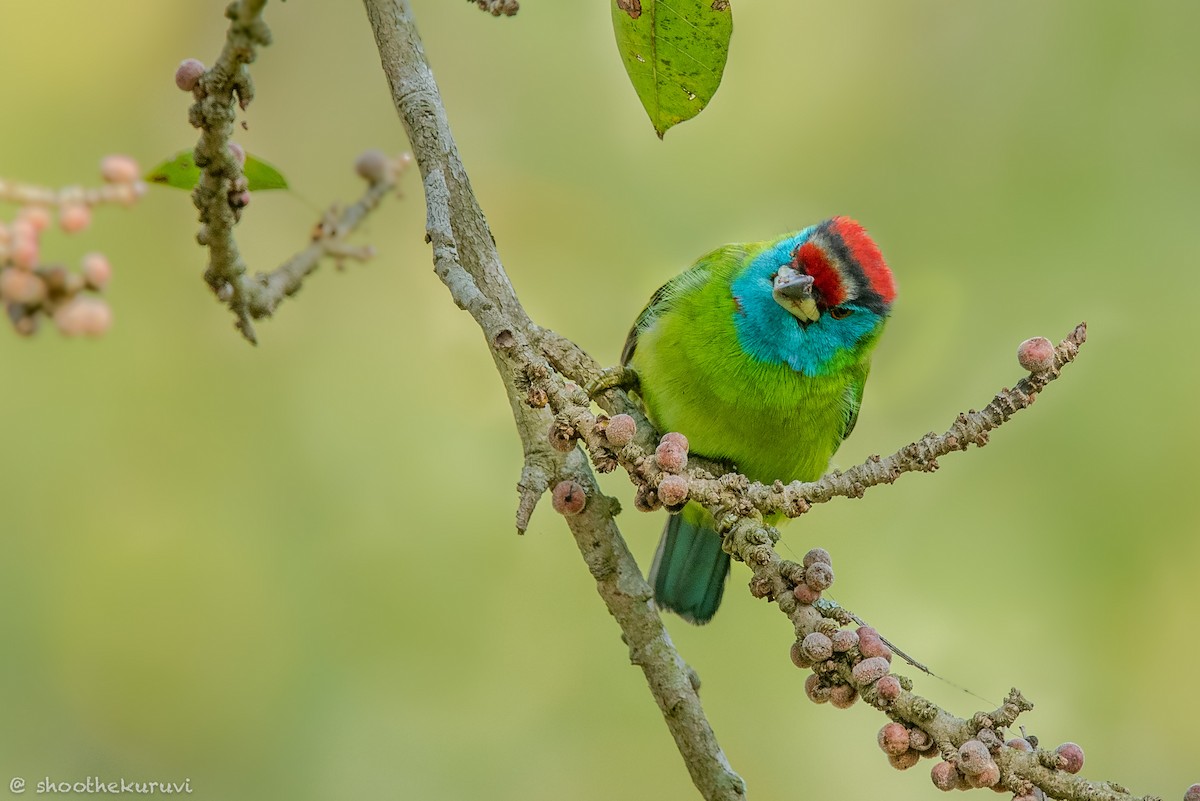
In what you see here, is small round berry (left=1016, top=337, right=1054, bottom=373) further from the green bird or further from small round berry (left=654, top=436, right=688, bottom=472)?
the green bird

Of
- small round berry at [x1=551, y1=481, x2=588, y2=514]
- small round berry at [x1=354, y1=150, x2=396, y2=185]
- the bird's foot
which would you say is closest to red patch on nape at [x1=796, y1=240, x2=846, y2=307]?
the bird's foot

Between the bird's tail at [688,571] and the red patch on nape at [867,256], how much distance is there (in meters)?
0.88

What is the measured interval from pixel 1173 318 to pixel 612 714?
8.05ft

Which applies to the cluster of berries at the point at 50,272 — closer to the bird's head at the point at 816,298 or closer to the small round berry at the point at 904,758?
the small round berry at the point at 904,758

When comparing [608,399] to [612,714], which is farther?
[612,714]

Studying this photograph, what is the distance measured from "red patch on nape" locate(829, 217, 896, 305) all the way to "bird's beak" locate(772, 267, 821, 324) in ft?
0.63

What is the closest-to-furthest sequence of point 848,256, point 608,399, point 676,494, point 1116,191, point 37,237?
point 37,237 → point 676,494 → point 608,399 → point 848,256 → point 1116,191

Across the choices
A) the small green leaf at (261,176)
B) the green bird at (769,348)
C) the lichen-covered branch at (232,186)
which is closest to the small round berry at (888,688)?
the lichen-covered branch at (232,186)

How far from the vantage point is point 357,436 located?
4.22m

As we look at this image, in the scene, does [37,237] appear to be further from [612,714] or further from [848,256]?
[612,714]

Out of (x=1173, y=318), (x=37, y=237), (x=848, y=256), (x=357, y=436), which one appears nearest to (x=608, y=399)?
(x=848, y=256)

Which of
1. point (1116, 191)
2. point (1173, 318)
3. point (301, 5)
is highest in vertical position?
point (301, 5)

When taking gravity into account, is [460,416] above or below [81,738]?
above

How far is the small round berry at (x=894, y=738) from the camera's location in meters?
1.59
